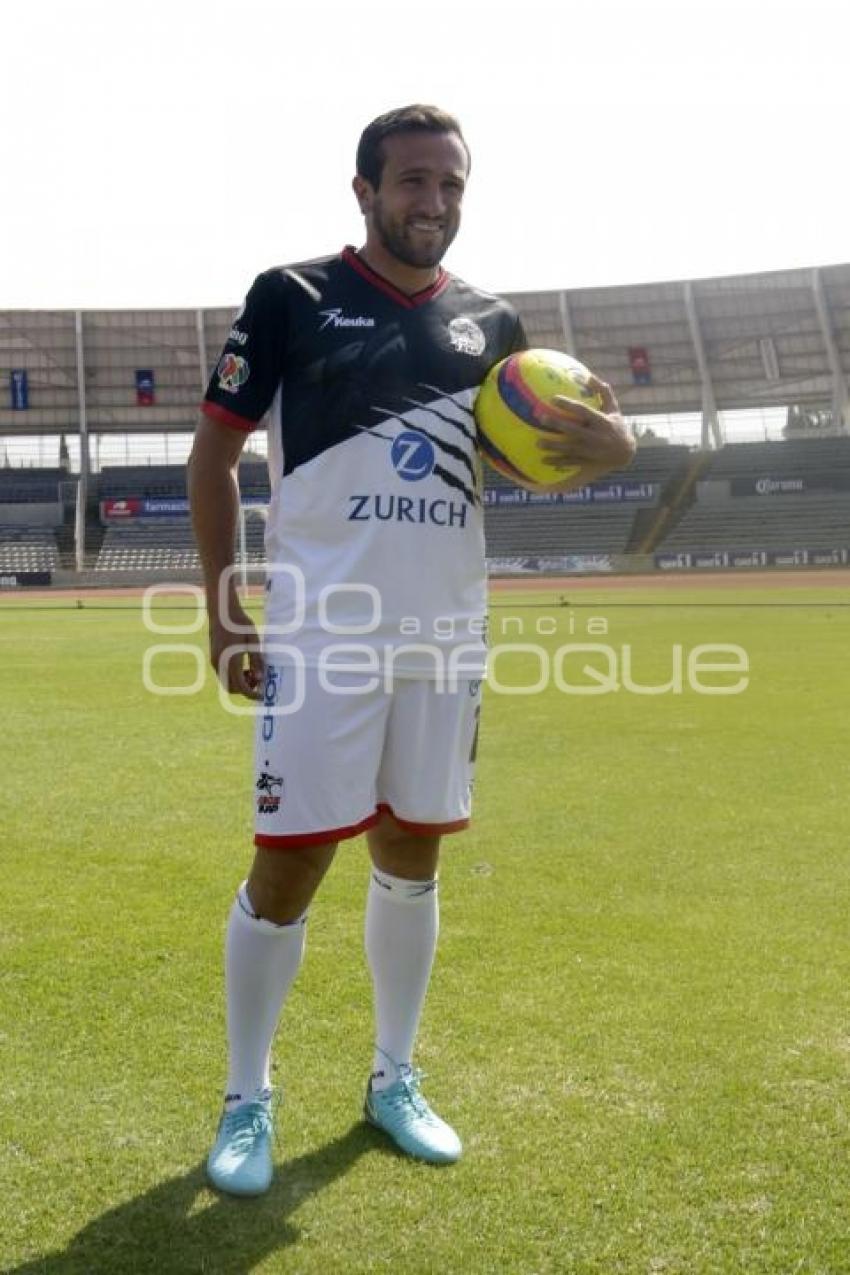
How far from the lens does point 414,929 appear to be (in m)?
3.10

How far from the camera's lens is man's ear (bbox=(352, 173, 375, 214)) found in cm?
292

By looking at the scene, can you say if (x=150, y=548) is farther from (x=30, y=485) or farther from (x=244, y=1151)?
(x=244, y=1151)

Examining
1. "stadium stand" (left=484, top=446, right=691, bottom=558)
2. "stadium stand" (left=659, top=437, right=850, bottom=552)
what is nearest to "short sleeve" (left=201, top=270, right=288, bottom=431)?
"stadium stand" (left=659, top=437, right=850, bottom=552)

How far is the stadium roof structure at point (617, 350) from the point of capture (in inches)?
2094

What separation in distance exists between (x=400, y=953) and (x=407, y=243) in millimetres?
1808

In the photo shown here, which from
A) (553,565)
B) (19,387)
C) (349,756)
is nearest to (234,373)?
(349,756)

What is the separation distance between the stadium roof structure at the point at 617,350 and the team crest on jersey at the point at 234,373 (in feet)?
169

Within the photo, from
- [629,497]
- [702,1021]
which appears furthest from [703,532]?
[702,1021]

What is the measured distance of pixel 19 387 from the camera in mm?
56781

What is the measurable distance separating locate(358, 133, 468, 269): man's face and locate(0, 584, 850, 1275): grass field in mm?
2168

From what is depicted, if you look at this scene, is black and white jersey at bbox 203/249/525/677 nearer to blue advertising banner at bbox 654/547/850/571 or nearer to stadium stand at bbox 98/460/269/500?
blue advertising banner at bbox 654/547/850/571

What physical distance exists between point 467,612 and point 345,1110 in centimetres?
132

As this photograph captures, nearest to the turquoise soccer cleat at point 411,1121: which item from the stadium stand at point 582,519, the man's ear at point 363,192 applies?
the man's ear at point 363,192

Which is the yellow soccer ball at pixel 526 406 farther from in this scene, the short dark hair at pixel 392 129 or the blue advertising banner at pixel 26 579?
the blue advertising banner at pixel 26 579
